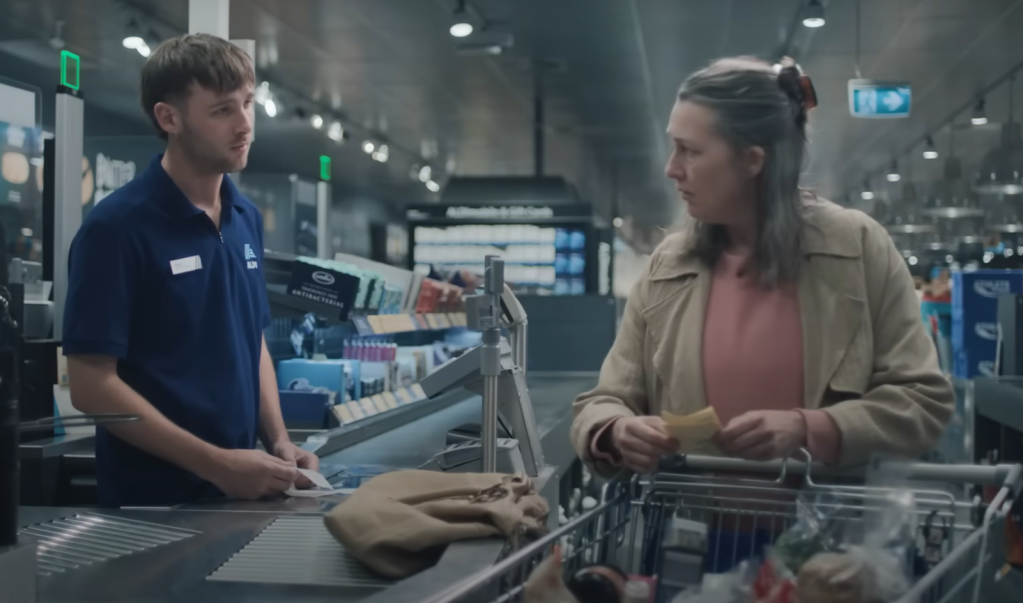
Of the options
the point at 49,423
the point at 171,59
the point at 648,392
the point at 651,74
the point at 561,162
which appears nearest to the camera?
the point at 49,423

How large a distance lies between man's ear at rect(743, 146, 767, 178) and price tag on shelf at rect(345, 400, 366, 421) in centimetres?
215

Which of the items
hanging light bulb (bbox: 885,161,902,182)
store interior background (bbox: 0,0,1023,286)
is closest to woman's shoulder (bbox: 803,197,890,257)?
store interior background (bbox: 0,0,1023,286)

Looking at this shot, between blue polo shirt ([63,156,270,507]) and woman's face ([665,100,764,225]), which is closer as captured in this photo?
woman's face ([665,100,764,225])

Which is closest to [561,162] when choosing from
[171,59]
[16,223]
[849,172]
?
[849,172]

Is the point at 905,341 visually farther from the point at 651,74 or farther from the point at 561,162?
the point at 561,162

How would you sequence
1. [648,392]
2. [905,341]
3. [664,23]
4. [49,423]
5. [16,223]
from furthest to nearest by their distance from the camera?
[664,23] < [16,223] < [648,392] < [905,341] < [49,423]

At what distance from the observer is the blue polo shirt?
192cm

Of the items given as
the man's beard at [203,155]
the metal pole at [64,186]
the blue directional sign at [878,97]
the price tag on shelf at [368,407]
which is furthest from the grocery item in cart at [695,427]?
the blue directional sign at [878,97]

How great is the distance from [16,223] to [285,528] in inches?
93.1

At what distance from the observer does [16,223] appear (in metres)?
3.68

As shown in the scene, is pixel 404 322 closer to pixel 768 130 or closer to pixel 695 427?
pixel 768 130

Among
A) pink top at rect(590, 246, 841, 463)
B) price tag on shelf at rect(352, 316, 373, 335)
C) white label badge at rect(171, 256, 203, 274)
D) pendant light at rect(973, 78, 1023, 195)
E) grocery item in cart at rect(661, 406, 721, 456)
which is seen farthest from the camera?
pendant light at rect(973, 78, 1023, 195)

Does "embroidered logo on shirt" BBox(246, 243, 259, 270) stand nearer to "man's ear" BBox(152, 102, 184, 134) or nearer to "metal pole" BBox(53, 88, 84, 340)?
"man's ear" BBox(152, 102, 184, 134)

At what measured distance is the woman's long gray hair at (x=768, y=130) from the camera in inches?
64.0
